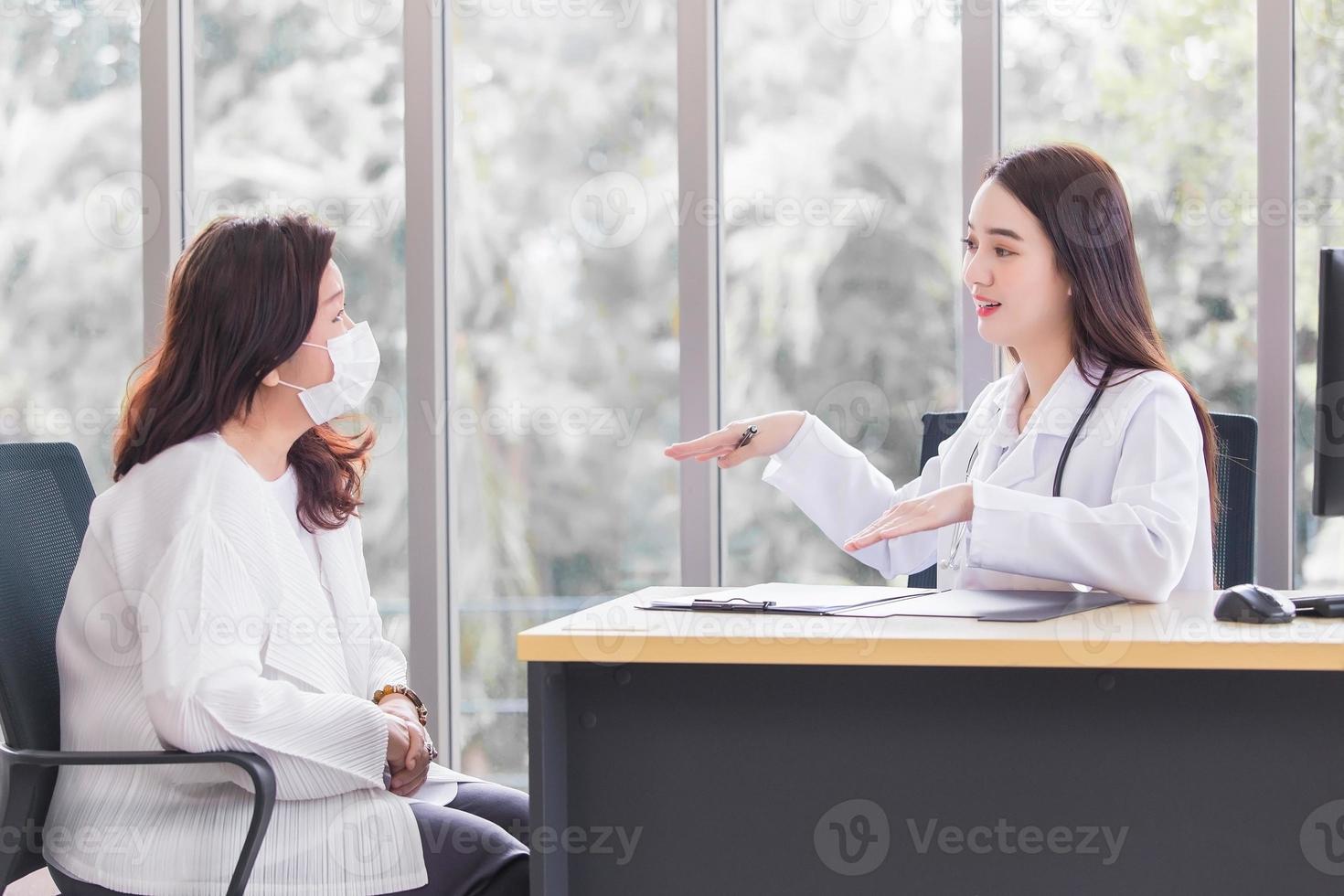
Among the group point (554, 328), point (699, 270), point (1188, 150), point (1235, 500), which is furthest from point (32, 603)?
point (1188, 150)

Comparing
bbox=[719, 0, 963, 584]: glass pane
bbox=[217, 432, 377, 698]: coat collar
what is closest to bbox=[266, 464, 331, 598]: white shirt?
bbox=[217, 432, 377, 698]: coat collar

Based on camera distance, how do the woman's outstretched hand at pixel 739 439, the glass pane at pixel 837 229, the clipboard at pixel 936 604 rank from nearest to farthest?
1. the clipboard at pixel 936 604
2. the woman's outstretched hand at pixel 739 439
3. the glass pane at pixel 837 229

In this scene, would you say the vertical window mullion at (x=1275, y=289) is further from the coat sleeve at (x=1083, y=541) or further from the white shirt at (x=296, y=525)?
the white shirt at (x=296, y=525)

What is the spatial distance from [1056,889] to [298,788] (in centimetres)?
94

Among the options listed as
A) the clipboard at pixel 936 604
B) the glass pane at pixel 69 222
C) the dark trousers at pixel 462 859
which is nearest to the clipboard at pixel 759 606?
the clipboard at pixel 936 604

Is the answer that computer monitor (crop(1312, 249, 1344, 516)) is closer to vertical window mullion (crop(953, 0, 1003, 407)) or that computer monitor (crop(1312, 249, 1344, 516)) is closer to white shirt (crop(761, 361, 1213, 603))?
white shirt (crop(761, 361, 1213, 603))

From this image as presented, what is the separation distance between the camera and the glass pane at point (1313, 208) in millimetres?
2609

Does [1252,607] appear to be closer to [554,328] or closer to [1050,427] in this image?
[1050,427]

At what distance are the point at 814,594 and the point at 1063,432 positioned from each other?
52 cm

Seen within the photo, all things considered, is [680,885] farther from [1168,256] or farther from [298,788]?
[1168,256]

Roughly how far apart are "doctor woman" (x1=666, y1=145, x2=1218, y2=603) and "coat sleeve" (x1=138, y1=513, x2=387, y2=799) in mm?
711

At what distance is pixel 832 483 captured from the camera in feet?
7.25

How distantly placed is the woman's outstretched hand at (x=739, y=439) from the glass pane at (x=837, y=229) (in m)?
0.62

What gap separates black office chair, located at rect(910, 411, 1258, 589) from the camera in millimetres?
2186
